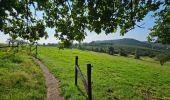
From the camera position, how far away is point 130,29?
11.7m

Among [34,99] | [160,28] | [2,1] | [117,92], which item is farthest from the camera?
[160,28]

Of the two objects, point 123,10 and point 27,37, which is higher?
point 123,10

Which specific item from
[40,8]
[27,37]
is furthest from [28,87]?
[40,8]

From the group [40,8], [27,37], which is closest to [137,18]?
[40,8]

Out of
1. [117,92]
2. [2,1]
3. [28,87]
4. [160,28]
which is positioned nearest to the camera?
[2,1]

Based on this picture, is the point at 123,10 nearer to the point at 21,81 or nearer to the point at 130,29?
the point at 130,29

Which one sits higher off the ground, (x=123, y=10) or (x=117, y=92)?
(x=123, y=10)

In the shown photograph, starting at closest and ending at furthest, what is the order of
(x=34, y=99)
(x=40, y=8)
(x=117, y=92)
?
(x=40, y=8), (x=34, y=99), (x=117, y=92)

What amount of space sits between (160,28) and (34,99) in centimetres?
1895

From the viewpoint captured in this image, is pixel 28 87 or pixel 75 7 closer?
pixel 75 7

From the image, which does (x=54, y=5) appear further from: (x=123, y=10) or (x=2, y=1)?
(x=123, y=10)

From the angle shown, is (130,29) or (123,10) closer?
(123,10)

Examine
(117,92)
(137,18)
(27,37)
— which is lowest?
(117,92)

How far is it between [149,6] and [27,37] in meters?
6.84
